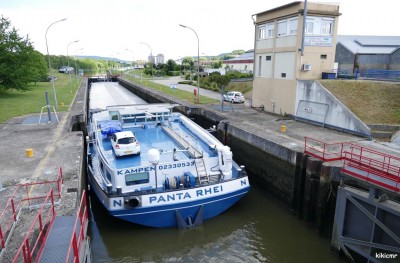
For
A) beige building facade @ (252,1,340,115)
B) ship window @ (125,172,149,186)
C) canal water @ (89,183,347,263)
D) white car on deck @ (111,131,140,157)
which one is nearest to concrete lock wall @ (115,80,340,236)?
canal water @ (89,183,347,263)

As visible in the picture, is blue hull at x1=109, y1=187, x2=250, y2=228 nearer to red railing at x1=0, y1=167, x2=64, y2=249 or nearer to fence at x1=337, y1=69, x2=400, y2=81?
red railing at x1=0, y1=167, x2=64, y2=249

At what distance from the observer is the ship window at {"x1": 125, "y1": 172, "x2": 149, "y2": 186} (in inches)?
508

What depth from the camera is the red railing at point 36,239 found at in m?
6.59

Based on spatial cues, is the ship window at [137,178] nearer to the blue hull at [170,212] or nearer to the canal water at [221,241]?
the blue hull at [170,212]

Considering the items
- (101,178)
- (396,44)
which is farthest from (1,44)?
(396,44)

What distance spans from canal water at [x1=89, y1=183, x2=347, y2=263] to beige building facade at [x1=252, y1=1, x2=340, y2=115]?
12.3m

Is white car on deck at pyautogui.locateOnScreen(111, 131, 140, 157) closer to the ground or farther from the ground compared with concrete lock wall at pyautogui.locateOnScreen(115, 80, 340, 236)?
farther from the ground

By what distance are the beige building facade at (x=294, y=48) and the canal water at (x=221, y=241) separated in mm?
12258

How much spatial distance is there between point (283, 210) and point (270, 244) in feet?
9.31

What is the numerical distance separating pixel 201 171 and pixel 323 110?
37.5ft

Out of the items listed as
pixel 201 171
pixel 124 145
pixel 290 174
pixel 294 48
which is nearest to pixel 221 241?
pixel 201 171

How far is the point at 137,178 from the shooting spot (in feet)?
42.7

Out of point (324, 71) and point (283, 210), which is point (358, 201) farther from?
point (324, 71)

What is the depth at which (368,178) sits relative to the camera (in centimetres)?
1023
